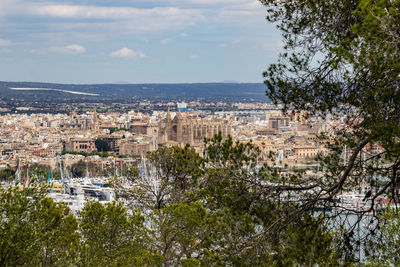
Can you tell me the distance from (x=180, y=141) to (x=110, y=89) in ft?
289

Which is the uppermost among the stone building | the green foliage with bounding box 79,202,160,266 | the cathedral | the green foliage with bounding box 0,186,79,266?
the green foliage with bounding box 0,186,79,266

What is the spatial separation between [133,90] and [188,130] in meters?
88.9

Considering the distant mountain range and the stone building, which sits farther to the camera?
the distant mountain range

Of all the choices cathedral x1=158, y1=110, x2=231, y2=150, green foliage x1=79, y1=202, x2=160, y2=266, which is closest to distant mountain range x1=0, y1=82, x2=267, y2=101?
cathedral x1=158, y1=110, x2=231, y2=150

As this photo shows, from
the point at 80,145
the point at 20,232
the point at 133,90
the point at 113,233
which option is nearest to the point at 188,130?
the point at 80,145

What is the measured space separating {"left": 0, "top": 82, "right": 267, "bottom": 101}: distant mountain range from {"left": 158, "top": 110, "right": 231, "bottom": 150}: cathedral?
58.5 m

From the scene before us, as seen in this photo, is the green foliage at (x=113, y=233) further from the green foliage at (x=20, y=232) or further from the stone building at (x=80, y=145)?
the stone building at (x=80, y=145)

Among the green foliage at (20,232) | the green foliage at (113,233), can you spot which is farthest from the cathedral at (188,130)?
the green foliage at (20,232)

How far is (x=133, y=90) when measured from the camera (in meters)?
146

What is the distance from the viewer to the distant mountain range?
122250 millimetres

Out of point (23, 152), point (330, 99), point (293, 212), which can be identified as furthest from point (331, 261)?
point (23, 152)

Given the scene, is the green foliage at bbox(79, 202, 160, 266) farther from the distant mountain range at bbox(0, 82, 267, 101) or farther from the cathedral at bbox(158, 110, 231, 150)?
the distant mountain range at bbox(0, 82, 267, 101)

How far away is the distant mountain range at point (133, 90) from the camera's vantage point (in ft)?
401

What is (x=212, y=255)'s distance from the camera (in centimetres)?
379
